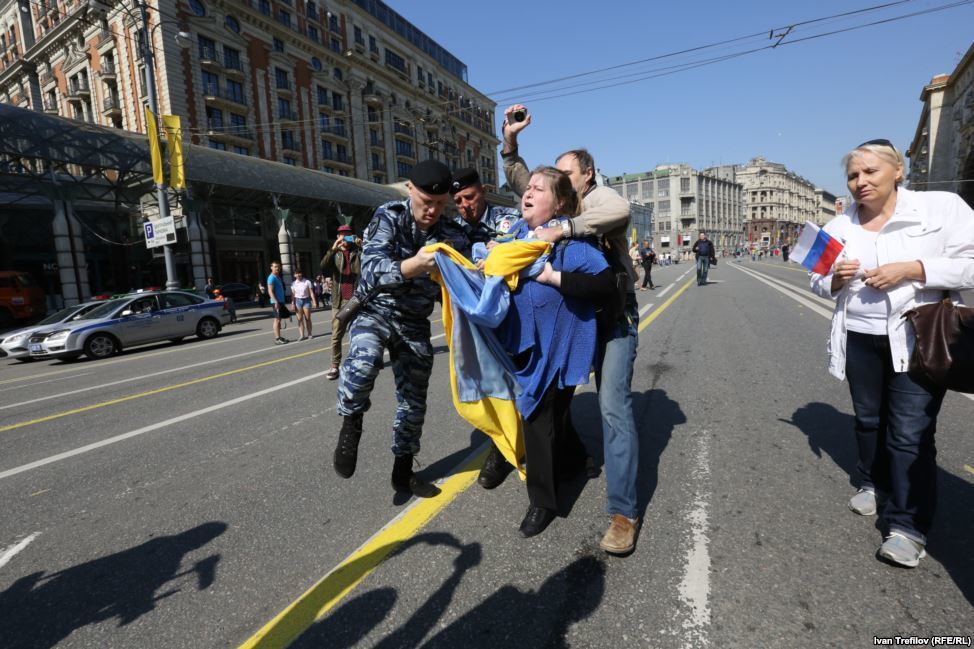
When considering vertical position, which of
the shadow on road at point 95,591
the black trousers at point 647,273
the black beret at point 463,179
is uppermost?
the black beret at point 463,179

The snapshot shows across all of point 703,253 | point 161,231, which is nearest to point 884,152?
point 703,253

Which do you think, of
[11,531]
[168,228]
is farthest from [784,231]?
[11,531]

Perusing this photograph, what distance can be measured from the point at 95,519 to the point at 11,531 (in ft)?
1.39

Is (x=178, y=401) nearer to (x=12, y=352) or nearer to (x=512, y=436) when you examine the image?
(x=512, y=436)

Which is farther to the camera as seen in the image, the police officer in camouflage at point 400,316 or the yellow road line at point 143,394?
the yellow road line at point 143,394

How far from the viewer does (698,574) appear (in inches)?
82.2

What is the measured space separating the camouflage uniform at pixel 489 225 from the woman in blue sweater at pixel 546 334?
22.3 inches

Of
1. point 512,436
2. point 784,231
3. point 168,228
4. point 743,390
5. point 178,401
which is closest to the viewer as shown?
point 512,436

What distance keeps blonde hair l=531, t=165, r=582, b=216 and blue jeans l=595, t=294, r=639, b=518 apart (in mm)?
643

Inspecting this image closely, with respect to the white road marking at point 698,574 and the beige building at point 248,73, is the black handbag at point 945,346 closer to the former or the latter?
the white road marking at point 698,574

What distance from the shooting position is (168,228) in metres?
17.5

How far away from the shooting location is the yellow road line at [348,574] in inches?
73.5

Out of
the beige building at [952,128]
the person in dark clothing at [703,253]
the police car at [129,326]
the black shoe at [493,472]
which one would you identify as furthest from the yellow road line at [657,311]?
the beige building at [952,128]

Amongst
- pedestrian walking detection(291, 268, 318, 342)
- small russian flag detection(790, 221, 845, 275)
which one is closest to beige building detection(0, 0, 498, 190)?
pedestrian walking detection(291, 268, 318, 342)
